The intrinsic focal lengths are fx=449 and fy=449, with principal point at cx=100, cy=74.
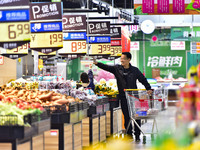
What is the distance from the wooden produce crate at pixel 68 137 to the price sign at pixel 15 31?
8.40ft

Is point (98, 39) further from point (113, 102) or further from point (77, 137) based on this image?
point (77, 137)

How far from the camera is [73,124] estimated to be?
20.5ft

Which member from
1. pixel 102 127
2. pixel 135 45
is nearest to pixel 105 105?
pixel 102 127

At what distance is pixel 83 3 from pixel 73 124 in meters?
13.3

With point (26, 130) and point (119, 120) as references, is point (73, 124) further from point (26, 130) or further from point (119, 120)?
point (119, 120)

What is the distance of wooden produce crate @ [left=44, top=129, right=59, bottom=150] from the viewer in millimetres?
5742

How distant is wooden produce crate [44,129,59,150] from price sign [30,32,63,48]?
413cm

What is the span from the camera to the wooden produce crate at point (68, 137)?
19.3 ft

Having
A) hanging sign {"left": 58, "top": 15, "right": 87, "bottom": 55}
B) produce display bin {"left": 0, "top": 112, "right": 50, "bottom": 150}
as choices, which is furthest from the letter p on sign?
produce display bin {"left": 0, "top": 112, "right": 50, "bottom": 150}

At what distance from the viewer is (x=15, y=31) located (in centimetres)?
808

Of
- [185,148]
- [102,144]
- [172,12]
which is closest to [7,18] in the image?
[102,144]

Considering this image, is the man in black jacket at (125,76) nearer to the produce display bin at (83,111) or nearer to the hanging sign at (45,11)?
the produce display bin at (83,111)

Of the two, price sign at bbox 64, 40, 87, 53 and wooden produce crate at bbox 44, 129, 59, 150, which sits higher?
price sign at bbox 64, 40, 87, 53

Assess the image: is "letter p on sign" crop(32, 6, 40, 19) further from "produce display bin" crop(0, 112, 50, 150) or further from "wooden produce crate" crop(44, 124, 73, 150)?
"produce display bin" crop(0, 112, 50, 150)
